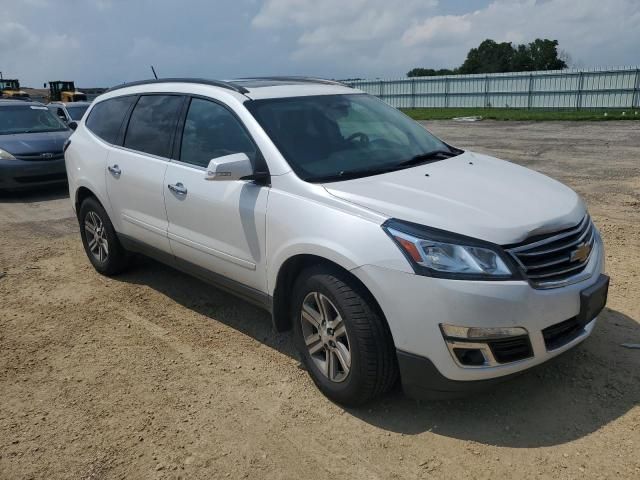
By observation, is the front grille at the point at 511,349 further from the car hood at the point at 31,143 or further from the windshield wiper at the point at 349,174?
the car hood at the point at 31,143

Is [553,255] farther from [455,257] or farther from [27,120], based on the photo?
[27,120]

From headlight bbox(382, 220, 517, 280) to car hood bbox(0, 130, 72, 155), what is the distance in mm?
9328

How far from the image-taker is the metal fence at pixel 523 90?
29.1 meters

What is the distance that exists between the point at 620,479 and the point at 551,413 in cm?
55

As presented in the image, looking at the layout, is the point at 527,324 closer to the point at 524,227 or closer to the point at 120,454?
the point at 524,227

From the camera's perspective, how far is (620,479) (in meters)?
2.68

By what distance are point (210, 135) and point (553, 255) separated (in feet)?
8.09

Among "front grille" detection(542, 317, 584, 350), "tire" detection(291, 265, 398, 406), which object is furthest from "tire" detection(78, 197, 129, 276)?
"front grille" detection(542, 317, 584, 350)

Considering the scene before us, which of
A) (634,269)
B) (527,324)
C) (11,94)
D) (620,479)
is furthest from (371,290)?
(11,94)

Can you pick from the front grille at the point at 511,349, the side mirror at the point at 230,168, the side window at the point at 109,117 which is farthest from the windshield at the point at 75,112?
the front grille at the point at 511,349

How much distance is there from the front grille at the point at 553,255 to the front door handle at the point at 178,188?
2.39 meters

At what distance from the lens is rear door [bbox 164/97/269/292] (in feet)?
12.2

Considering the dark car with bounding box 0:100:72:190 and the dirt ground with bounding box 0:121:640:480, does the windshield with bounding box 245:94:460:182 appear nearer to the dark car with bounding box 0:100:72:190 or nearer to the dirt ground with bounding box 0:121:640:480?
the dirt ground with bounding box 0:121:640:480

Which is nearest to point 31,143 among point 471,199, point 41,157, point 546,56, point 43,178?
point 41,157
